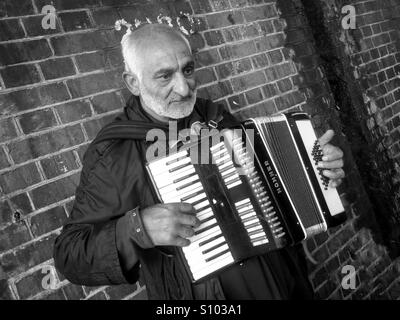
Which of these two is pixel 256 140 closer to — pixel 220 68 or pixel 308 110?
pixel 220 68

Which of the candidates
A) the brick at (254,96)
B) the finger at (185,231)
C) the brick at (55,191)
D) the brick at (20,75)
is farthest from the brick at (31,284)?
the brick at (254,96)

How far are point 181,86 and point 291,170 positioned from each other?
0.54 m

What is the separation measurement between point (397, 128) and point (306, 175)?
1974 millimetres

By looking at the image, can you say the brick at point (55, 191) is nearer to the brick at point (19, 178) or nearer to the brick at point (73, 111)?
the brick at point (19, 178)

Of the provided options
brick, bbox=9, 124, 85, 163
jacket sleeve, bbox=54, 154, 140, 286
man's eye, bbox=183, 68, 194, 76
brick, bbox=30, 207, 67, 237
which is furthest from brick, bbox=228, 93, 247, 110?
brick, bbox=30, 207, 67, 237

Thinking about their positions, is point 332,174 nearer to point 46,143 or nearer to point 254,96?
point 254,96

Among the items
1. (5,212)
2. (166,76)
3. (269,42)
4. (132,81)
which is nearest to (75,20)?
(132,81)

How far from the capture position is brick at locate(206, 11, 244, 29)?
2.30m

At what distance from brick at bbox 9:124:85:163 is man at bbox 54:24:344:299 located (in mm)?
186

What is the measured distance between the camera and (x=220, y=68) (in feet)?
7.52

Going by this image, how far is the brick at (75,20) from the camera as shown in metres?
1.74

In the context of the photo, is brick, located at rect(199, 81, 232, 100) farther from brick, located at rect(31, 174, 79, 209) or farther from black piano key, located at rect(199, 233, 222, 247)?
black piano key, located at rect(199, 233, 222, 247)

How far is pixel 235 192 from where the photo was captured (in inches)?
55.6

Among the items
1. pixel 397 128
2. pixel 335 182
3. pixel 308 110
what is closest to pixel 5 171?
pixel 335 182
